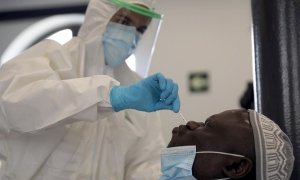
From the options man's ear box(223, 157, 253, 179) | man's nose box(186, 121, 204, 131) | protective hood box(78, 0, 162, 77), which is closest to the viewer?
man's ear box(223, 157, 253, 179)

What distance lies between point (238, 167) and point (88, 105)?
46 cm

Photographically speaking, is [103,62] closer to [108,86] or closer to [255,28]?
[108,86]

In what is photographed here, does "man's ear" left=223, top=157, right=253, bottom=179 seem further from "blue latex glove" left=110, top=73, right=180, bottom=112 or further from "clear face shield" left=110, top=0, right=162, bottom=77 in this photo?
"clear face shield" left=110, top=0, right=162, bottom=77

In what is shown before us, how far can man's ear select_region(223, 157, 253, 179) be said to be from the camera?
41.0 inches

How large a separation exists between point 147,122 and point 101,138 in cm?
25

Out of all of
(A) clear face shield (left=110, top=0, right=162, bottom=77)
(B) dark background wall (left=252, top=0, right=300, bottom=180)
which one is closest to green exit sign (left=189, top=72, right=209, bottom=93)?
(A) clear face shield (left=110, top=0, right=162, bottom=77)

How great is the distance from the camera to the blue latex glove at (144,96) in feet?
3.89

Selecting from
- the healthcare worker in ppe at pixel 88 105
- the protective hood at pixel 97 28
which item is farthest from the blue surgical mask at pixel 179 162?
the protective hood at pixel 97 28

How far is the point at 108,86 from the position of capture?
1261mm

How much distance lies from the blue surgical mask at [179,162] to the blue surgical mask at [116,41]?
0.59m

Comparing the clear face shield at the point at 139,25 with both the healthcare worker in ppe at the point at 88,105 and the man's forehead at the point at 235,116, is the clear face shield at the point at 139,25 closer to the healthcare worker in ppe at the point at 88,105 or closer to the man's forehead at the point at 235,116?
Answer: the healthcare worker in ppe at the point at 88,105

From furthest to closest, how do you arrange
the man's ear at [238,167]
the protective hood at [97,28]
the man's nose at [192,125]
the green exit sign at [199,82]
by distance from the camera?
the green exit sign at [199,82], the protective hood at [97,28], the man's nose at [192,125], the man's ear at [238,167]

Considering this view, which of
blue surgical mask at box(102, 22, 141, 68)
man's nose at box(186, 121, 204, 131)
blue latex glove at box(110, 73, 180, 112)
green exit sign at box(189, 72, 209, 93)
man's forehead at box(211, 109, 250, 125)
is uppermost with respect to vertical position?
blue surgical mask at box(102, 22, 141, 68)

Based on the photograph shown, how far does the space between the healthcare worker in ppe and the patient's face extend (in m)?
0.09
